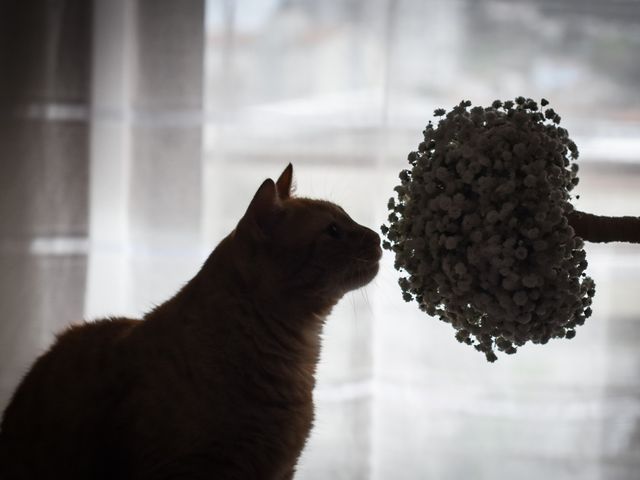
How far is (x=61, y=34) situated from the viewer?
4.78 feet

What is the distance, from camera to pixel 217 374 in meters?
0.96

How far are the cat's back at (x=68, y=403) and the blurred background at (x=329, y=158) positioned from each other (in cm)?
49

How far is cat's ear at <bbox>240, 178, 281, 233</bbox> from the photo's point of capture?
95 cm

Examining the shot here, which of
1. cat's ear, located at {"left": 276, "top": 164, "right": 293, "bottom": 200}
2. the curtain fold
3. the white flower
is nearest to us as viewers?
the white flower

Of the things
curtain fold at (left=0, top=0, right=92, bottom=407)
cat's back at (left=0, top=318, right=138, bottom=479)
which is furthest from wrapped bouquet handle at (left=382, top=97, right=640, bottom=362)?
curtain fold at (left=0, top=0, right=92, bottom=407)

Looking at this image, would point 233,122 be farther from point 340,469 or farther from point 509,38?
point 340,469

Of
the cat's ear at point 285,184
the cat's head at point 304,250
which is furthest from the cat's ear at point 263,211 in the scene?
the cat's ear at point 285,184

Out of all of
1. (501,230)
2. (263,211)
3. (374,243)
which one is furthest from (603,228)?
(263,211)

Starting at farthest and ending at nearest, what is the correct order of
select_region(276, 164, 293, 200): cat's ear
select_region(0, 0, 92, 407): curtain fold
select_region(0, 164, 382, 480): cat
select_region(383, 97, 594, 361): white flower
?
select_region(0, 0, 92, 407): curtain fold → select_region(276, 164, 293, 200): cat's ear → select_region(0, 164, 382, 480): cat → select_region(383, 97, 594, 361): white flower

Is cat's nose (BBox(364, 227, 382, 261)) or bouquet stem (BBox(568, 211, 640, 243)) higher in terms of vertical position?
bouquet stem (BBox(568, 211, 640, 243))

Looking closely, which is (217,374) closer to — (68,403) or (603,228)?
(68,403)

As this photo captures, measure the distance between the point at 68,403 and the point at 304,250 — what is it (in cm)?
38

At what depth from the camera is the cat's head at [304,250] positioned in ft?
3.16

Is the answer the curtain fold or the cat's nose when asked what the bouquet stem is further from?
the curtain fold
